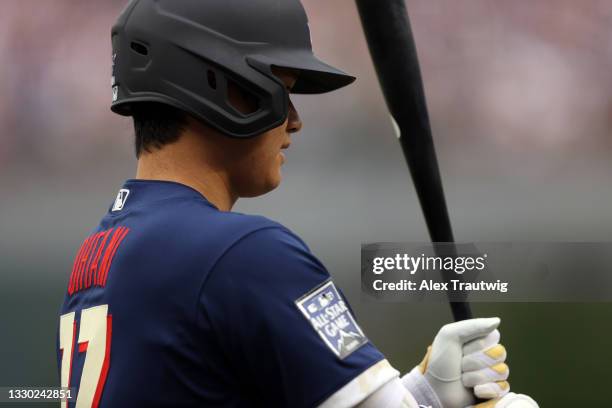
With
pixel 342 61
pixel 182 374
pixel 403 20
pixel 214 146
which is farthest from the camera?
pixel 342 61

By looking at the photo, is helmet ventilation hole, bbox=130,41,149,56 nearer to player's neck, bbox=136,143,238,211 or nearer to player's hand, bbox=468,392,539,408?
player's neck, bbox=136,143,238,211

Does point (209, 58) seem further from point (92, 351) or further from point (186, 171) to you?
point (92, 351)

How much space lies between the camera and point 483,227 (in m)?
2.10

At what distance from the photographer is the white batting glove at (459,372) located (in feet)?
3.83

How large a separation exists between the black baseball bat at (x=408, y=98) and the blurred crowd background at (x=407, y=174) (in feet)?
0.09

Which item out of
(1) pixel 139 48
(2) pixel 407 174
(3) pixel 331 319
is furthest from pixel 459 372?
(2) pixel 407 174

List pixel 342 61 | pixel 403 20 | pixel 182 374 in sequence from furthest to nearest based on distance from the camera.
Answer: pixel 342 61 < pixel 403 20 < pixel 182 374

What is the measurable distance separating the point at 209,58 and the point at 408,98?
1.21 m

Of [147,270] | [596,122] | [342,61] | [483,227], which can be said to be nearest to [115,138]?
[342,61]

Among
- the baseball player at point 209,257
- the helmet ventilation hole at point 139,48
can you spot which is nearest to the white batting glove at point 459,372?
the baseball player at point 209,257

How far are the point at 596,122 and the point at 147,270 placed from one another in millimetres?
1558

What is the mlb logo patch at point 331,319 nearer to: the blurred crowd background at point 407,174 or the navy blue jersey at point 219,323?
the navy blue jersey at point 219,323

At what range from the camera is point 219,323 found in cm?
78

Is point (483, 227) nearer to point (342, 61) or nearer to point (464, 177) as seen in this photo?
point (464, 177)
